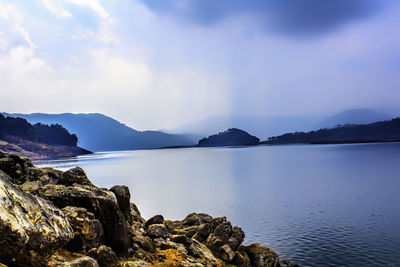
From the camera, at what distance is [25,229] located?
786 centimetres

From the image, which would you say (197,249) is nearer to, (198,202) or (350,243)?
(350,243)

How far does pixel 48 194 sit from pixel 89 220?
3.01m

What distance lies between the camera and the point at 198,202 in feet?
187

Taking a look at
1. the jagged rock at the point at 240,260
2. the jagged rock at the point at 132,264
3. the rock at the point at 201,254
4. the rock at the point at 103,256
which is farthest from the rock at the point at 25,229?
the jagged rock at the point at 240,260

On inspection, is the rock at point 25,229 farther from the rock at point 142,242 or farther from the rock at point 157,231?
the rock at point 157,231

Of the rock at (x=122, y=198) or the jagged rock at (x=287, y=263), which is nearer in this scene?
the rock at (x=122, y=198)

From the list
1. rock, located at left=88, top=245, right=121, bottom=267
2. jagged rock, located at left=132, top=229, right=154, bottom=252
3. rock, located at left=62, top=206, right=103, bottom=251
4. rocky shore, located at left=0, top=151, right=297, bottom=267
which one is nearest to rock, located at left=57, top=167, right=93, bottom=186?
rocky shore, located at left=0, top=151, right=297, bottom=267

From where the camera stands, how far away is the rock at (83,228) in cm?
1220

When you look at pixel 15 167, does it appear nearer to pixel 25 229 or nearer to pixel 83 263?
pixel 83 263

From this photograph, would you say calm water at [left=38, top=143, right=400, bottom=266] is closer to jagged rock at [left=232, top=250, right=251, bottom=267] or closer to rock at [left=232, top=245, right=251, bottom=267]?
rock at [left=232, top=245, right=251, bottom=267]

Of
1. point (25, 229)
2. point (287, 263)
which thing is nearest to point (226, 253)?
point (287, 263)

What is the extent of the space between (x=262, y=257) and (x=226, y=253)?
3.39 meters

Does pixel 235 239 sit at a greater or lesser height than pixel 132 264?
lesser

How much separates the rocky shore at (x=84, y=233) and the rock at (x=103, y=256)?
0.04 metres
